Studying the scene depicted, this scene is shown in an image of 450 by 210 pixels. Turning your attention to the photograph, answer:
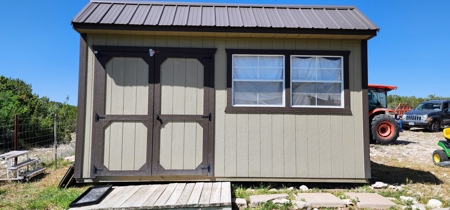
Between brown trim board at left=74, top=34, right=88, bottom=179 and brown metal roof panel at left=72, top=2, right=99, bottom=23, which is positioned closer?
brown metal roof panel at left=72, top=2, right=99, bottom=23

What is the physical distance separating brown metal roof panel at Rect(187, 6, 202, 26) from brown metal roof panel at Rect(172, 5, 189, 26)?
0.07 meters

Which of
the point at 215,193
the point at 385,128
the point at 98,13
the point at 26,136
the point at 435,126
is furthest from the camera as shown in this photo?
the point at 435,126

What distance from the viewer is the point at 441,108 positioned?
12.2 metres

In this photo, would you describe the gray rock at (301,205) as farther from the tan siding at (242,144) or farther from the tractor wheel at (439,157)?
the tractor wheel at (439,157)

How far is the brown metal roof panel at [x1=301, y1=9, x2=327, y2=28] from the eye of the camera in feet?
13.0

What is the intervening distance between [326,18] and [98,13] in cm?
380

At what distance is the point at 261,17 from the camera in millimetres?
4270

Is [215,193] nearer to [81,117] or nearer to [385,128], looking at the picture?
[81,117]

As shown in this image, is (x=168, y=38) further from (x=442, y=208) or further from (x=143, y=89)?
(x=442, y=208)

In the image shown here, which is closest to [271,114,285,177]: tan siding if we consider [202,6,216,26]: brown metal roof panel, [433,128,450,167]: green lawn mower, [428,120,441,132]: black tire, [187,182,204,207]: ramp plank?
[187,182,204,207]: ramp plank

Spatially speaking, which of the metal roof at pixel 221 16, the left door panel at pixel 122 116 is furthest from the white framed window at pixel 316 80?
the left door panel at pixel 122 116

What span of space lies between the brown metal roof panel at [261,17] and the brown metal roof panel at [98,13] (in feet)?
8.26

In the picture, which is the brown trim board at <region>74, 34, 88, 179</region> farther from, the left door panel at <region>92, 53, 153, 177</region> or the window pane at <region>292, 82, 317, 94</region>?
the window pane at <region>292, 82, 317, 94</region>

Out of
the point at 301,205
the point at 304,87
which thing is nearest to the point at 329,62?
the point at 304,87
